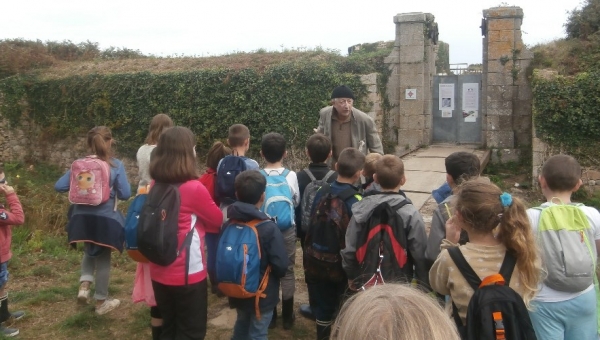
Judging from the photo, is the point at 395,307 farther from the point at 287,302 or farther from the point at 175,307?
the point at 287,302

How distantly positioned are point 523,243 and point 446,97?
33.1 feet

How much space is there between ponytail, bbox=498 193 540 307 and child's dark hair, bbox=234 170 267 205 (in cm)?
170

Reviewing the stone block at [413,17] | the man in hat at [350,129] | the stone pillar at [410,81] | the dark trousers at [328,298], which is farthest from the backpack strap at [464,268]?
the stone block at [413,17]

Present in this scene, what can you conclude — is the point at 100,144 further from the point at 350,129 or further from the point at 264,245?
the point at 350,129

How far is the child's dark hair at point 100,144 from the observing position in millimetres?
4676

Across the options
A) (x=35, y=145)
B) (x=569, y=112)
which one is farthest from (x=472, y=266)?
(x=35, y=145)

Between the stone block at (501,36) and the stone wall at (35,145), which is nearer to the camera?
the stone block at (501,36)

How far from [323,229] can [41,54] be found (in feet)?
48.7

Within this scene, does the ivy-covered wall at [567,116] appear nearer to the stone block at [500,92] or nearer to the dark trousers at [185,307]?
the stone block at [500,92]

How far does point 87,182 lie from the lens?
14.9 feet

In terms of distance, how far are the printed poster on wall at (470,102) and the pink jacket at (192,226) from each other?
9.37 m

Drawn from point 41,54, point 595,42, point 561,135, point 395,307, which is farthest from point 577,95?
point 41,54

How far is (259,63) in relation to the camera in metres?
12.3

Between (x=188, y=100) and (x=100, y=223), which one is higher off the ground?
(x=188, y=100)
